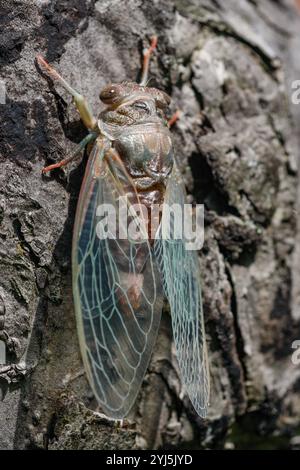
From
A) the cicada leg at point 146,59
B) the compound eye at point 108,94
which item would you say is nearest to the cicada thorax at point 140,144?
the compound eye at point 108,94

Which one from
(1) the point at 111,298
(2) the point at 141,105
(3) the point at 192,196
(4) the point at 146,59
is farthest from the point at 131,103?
(1) the point at 111,298

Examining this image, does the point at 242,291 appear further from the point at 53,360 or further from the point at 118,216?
the point at 53,360

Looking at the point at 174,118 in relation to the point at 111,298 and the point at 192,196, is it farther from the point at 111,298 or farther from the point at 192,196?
the point at 111,298

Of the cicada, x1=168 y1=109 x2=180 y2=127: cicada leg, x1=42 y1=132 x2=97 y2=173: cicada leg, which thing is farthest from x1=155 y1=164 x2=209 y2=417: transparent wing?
x1=42 y1=132 x2=97 y2=173: cicada leg

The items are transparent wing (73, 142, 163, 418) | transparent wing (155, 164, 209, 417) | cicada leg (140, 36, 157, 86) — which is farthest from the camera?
cicada leg (140, 36, 157, 86)

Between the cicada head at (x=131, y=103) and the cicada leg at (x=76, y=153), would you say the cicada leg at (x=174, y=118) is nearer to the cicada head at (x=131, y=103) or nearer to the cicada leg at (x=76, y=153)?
the cicada head at (x=131, y=103)

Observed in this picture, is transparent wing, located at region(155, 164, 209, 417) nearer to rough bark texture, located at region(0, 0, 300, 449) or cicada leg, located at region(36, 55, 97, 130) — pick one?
rough bark texture, located at region(0, 0, 300, 449)

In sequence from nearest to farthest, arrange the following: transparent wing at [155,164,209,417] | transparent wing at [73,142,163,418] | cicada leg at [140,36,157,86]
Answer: transparent wing at [73,142,163,418]
transparent wing at [155,164,209,417]
cicada leg at [140,36,157,86]
